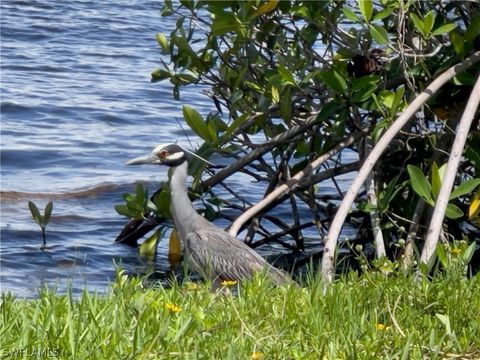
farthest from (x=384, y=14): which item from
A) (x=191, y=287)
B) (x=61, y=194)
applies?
(x=61, y=194)

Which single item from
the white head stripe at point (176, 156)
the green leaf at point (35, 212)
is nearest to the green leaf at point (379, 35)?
the white head stripe at point (176, 156)

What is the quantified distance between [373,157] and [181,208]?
5.92ft

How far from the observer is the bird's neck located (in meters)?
7.15

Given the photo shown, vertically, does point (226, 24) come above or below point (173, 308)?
above

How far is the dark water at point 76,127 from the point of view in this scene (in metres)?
8.55

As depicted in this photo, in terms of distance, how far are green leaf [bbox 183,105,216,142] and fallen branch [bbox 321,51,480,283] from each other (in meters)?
1.28

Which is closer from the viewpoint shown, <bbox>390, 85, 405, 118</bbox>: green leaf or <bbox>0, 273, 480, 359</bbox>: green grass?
<bbox>0, 273, 480, 359</bbox>: green grass

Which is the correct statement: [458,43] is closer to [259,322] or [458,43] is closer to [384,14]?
[384,14]

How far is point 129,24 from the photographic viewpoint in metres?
16.7

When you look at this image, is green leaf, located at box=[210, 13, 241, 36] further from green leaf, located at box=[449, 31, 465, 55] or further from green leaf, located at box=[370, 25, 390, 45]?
green leaf, located at box=[449, 31, 465, 55]

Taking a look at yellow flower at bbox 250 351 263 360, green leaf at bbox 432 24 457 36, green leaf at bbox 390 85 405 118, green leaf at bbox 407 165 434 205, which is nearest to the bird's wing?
green leaf at bbox 390 85 405 118

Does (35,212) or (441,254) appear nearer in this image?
(441,254)

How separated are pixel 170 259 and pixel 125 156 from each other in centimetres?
319

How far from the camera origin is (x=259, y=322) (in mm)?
4277
